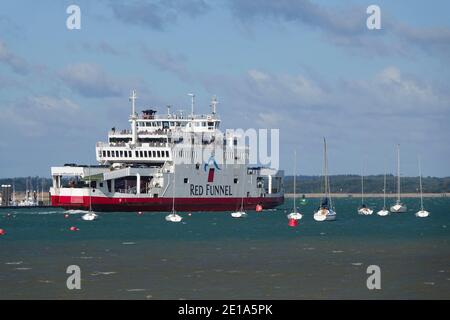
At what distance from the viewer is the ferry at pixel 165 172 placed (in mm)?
138000

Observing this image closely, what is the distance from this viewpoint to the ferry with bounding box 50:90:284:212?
453ft

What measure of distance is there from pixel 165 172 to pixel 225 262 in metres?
74.0

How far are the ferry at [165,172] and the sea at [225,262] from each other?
93.1 feet

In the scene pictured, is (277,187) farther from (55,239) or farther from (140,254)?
(140,254)

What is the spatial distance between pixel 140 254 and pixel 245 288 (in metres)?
21.1

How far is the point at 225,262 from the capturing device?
6650 cm
